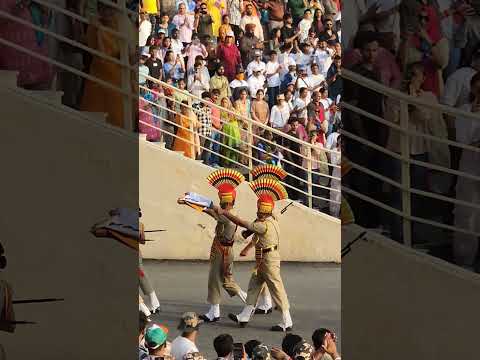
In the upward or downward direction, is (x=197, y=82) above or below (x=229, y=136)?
above

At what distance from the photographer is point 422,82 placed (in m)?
9.34

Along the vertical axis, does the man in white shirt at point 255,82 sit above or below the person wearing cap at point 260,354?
above

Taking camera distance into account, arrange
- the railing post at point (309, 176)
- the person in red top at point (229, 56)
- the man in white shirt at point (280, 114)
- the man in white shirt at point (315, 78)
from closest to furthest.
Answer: the railing post at point (309, 176)
the man in white shirt at point (280, 114)
the person in red top at point (229, 56)
the man in white shirt at point (315, 78)

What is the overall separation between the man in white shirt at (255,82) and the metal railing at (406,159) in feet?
23.3

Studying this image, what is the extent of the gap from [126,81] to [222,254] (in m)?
3.08

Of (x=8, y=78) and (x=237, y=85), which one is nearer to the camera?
(x=8, y=78)

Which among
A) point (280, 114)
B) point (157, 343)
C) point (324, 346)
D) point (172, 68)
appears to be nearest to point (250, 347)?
point (324, 346)

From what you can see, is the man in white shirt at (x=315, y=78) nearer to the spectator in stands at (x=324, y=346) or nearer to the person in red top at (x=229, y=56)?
the person in red top at (x=229, y=56)

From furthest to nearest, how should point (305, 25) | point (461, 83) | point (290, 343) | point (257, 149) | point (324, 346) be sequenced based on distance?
point (305, 25) < point (257, 149) < point (290, 343) < point (324, 346) < point (461, 83)

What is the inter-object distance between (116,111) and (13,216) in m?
1.02

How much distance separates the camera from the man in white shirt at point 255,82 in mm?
16594

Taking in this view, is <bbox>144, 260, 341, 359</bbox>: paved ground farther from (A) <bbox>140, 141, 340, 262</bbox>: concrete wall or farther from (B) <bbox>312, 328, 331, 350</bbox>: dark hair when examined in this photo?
(B) <bbox>312, 328, 331, 350</bbox>: dark hair

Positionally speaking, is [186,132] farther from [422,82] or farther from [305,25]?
[422,82]

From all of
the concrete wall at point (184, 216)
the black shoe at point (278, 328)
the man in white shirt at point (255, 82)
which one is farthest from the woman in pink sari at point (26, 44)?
the man in white shirt at point (255, 82)
